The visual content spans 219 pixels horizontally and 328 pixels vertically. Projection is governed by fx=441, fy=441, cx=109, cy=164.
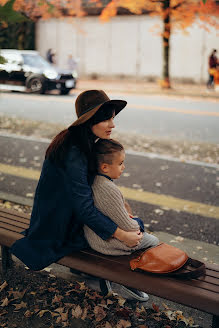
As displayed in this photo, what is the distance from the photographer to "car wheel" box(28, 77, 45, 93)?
17.1m

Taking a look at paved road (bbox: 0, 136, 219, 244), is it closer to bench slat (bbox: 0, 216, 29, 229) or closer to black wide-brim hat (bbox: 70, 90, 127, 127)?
bench slat (bbox: 0, 216, 29, 229)

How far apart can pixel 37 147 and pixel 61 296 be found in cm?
514

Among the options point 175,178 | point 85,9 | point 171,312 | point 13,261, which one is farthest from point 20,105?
point 85,9

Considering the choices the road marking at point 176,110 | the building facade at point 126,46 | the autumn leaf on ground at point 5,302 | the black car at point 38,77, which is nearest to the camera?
the autumn leaf on ground at point 5,302

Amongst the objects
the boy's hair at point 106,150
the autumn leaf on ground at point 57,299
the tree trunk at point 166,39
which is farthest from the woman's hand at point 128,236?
the tree trunk at point 166,39

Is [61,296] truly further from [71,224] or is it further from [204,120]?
[204,120]

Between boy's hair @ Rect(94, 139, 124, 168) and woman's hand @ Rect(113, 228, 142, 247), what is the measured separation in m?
0.47

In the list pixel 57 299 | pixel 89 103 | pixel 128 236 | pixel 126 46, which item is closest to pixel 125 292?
pixel 57 299

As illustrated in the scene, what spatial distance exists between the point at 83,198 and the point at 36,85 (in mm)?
15110

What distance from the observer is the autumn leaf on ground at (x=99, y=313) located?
3.09 meters

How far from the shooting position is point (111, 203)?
2.93 m

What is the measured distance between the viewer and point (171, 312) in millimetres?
3205

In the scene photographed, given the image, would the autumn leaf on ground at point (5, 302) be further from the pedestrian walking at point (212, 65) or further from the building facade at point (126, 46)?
the building facade at point (126, 46)

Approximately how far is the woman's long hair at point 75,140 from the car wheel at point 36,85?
14.5 metres
